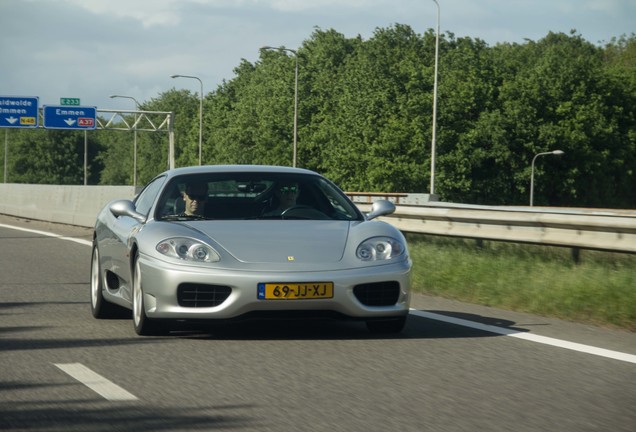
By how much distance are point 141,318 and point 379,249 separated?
1688mm

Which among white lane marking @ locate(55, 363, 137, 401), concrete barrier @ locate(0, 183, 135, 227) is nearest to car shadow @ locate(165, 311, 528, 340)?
white lane marking @ locate(55, 363, 137, 401)

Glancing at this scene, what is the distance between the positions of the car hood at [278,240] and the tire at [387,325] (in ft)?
2.17

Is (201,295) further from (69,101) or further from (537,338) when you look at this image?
(69,101)

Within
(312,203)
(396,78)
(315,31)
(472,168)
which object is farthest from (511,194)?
(312,203)

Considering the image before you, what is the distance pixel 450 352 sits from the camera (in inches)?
300

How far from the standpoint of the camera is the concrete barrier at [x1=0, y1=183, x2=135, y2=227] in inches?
1046

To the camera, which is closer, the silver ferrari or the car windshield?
the silver ferrari

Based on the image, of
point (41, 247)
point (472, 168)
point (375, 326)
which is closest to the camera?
point (375, 326)

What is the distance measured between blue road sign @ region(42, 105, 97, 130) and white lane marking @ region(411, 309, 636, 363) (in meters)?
53.8

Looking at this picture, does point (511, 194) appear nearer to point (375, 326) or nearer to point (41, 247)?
point (41, 247)

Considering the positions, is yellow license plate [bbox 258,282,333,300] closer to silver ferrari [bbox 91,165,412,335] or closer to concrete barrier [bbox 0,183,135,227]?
silver ferrari [bbox 91,165,412,335]

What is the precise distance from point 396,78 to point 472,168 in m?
8.48

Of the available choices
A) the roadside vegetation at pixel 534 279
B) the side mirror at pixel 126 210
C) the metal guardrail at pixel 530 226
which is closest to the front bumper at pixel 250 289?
the side mirror at pixel 126 210

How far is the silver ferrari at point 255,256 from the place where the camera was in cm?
793
